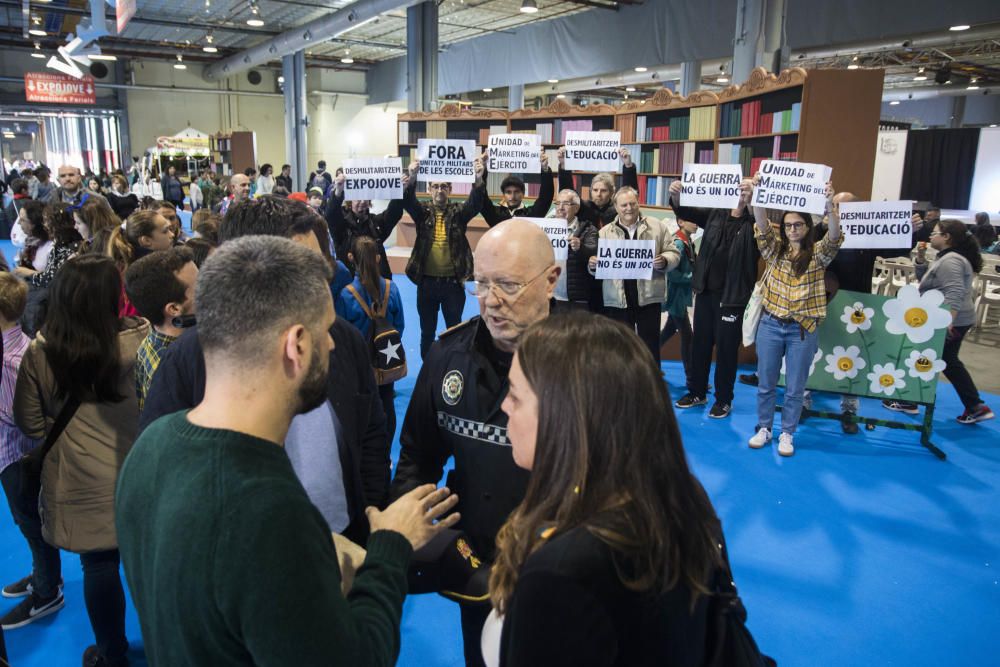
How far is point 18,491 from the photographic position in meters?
2.45

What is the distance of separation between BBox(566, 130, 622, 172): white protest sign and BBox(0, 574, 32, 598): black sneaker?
4.18 metres

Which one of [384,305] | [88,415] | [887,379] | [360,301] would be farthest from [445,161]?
[887,379]

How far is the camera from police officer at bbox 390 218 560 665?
1.64 metres

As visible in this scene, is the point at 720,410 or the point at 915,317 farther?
the point at 720,410

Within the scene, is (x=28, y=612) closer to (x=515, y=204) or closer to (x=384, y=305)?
(x=384, y=305)

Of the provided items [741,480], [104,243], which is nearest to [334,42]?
[104,243]

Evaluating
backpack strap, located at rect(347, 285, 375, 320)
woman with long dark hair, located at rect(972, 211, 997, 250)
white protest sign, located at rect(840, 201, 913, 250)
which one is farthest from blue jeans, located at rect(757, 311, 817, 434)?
woman with long dark hair, located at rect(972, 211, 997, 250)

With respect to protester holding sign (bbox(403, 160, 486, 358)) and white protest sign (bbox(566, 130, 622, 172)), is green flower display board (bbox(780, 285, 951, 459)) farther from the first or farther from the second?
protester holding sign (bbox(403, 160, 486, 358))

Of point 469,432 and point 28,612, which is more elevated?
point 469,432

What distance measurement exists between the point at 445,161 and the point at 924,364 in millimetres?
3663

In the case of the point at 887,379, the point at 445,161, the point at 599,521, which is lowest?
the point at 887,379

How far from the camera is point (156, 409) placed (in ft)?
4.96

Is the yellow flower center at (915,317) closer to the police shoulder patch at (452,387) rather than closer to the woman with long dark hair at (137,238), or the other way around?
the police shoulder patch at (452,387)

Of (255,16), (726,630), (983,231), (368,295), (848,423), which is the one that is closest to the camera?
(726,630)
